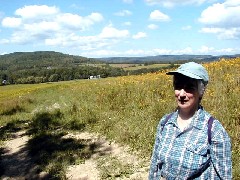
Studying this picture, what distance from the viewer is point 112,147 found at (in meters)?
8.32

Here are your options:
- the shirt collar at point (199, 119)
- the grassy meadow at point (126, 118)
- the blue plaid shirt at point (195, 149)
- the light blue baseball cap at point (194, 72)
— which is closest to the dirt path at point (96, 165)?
the grassy meadow at point (126, 118)

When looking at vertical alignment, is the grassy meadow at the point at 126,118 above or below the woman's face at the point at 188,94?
below

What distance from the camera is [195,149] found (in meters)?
2.66

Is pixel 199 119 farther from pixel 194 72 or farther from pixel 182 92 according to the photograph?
pixel 194 72

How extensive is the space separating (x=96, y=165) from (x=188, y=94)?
510 cm

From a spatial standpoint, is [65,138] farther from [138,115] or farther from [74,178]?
[74,178]

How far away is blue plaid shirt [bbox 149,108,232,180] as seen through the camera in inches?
103

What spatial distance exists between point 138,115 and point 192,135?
6.69 meters

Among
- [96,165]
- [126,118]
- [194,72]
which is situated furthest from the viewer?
[126,118]

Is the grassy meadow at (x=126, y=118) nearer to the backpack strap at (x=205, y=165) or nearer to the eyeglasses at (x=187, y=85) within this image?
the backpack strap at (x=205, y=165)

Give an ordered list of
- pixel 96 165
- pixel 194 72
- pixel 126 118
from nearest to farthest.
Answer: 1. pixel 194 72
2. pixel 96 165
3. pixel 126 118

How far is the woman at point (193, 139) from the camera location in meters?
2.63

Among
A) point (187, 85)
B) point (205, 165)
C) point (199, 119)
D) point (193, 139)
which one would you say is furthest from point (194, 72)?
point (205, 165)

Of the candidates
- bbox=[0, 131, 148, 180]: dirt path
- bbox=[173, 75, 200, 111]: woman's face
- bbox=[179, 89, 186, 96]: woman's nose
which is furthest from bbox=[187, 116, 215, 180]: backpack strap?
bbox=[0, 131, 148, 180]: dirt path
